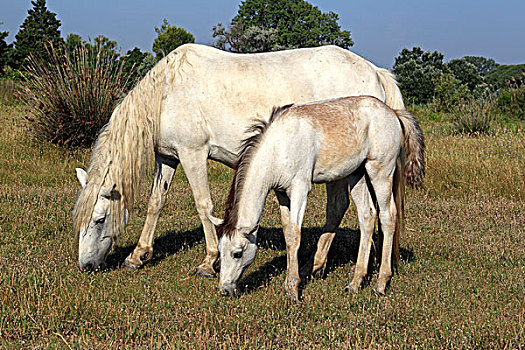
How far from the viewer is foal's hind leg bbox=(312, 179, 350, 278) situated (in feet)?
19.4

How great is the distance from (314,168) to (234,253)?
1.09m

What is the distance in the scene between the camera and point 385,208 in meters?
5.37

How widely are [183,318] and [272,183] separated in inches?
54.7

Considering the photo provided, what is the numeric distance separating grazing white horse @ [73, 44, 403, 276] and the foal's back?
2.57 feet

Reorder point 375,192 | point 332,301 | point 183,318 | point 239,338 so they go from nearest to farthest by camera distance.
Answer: point 239,338 → point 183,318 → point 332,301 → point 375,192

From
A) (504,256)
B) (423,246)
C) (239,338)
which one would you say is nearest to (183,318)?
(239,338)

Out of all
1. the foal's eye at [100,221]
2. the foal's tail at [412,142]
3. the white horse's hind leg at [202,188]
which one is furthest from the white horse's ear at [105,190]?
the foal's tail at [412,142]

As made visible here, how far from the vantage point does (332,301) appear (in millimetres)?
4910

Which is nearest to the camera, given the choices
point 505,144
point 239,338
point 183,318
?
point 239,338

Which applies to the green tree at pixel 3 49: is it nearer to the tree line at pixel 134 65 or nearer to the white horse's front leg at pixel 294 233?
the tree line at pixel 134 65

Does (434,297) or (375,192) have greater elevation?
(375,192)

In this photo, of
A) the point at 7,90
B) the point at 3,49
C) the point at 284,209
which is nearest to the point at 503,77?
the point at 3,49

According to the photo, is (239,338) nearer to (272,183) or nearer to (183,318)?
(183,318)

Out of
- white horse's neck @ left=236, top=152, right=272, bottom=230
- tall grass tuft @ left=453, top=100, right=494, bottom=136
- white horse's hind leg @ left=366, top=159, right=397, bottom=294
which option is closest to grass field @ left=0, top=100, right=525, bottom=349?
white horse's hind leg @ left=366, top=159, right=397, bottom=294
